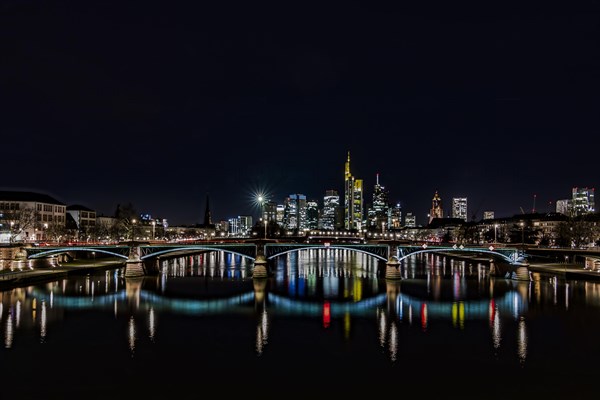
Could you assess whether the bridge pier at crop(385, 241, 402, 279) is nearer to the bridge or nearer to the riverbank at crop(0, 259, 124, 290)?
the bridge

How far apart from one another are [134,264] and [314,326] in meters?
48.0

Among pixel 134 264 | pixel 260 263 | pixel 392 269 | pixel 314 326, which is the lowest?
pixel 314 326

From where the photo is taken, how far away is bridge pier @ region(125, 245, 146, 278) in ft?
281

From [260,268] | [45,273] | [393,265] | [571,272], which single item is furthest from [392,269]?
[45,273]

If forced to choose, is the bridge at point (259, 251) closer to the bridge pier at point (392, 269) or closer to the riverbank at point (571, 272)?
the bridge pier at point (392, 269)

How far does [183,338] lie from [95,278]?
46679 millimetres

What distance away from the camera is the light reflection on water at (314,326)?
35875mm

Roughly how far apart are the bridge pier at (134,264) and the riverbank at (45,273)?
9137 millimetres

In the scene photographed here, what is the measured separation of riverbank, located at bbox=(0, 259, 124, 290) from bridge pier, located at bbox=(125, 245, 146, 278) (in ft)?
30.0

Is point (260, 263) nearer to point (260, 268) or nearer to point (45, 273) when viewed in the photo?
point (260, 268)

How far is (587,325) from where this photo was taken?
1898 inches

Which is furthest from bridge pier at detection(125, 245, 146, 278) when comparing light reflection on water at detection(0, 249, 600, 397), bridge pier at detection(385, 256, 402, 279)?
bridge pier at detection(385, 256, 402, 279)

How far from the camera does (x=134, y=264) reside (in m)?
86.7

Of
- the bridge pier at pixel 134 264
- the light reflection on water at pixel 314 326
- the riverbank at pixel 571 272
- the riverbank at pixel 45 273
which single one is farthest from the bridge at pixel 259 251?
the riverbank at pixel 571 272
